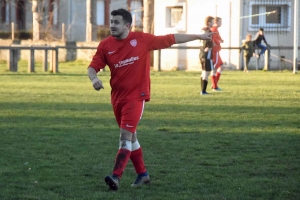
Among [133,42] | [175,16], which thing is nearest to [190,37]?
[133,42]

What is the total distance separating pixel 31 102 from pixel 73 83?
6.79 meters

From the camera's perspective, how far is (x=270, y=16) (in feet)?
116

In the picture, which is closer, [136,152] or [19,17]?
[136,152]

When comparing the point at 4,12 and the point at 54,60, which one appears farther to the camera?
the point at 4,12

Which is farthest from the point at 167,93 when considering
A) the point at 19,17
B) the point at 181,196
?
the point at 19,17

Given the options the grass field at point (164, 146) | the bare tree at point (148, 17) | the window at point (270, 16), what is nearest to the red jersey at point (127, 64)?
the grass field at point (164, 146)

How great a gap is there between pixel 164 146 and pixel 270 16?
25.6 m

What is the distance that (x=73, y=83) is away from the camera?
952 inches

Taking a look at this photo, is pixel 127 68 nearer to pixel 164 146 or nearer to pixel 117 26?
pixel 117 26

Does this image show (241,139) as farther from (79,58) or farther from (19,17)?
(19,17)

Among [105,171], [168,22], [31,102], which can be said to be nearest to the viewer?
[105,171]

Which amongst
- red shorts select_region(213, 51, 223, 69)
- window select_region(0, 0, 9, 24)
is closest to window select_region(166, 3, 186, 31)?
red shorts select_region(213, 51, 223, 69)

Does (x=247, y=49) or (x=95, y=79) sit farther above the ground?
(x=247, y=49)

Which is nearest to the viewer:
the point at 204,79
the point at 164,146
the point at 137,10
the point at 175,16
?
the point at 164,146
